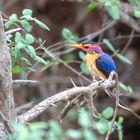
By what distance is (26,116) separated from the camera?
1.92 meters

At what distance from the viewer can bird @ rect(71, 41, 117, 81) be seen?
298 centimetres

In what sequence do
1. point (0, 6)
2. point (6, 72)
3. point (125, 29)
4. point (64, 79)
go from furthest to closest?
point (125, 29) < point (64, 79) < point (0, 6) < point (6, 72)

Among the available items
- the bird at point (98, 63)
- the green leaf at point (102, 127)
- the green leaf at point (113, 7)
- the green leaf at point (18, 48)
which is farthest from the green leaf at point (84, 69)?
the green leaf at point (18, 48)

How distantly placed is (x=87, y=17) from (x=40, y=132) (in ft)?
13.5

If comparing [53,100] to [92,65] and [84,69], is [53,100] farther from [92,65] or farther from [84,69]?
[84,69]

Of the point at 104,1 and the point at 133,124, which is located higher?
the point at 104,1

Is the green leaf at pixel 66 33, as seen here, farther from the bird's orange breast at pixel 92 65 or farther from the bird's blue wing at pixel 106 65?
the bird's blue wing at pixel 106 65

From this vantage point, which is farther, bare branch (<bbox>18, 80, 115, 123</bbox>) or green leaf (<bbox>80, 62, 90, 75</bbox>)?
green leaf (<bbox>80, 62, 90, 75</bbox>)

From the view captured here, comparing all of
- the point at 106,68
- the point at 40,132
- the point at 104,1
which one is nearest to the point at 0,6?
the point at 104,1

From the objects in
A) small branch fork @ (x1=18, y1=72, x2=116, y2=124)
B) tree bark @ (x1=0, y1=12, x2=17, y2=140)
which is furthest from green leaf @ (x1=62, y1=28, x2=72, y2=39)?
tree bark @ (x1=0, y1=12, x2=17, y2=140)

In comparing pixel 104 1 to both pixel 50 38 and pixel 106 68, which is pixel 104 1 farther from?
pixel 50 38

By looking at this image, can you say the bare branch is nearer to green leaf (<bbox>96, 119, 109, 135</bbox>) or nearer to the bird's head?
green leaf (<bbox>96, 119, 109, 135</bbox>)

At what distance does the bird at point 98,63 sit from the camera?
2.98 meters

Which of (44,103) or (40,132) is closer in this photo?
(40,132)
